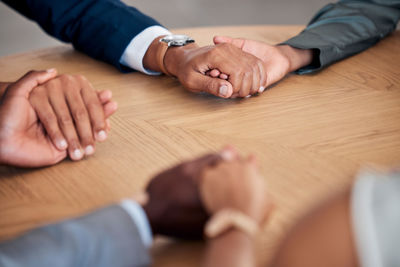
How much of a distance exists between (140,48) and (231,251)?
71 cm

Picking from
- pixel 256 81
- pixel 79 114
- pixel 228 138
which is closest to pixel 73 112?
pixel 79 114

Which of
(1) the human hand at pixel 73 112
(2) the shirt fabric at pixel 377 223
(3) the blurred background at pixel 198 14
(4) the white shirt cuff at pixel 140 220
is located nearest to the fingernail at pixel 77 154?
(1) the human hand at pixel 73 112

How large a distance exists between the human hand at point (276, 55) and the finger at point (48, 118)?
383 mm

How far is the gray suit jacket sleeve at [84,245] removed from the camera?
0.46m

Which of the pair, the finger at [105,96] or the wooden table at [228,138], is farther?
the finger at [105,96]

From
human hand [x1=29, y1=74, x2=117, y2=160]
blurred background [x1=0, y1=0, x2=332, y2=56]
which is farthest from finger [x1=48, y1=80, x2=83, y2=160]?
blurred background [x1=0, y1=0, x2=332, y2=56]

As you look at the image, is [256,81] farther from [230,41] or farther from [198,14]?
[198,14]

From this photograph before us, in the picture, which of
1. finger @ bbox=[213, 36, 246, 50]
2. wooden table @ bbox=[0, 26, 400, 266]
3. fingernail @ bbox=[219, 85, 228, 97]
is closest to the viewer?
wooden table @ bbox=[0, 26, 400, 266]

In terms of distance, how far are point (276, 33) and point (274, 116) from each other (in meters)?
0.47

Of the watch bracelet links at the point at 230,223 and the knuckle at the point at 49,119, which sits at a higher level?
the watch bracelet links at the point at 230,223

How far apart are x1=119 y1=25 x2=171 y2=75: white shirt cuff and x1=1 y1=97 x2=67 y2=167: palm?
1.08 feet

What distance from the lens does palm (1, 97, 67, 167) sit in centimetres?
69

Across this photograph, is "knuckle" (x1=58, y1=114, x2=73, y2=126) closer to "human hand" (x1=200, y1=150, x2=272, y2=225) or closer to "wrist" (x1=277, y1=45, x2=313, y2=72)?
"human hand" (x1=200, y1=150, x2=272, y2=225)

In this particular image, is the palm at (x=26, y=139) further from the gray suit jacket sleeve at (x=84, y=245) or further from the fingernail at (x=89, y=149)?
the gray suit jacket sleeve at (x=84, y=245)
